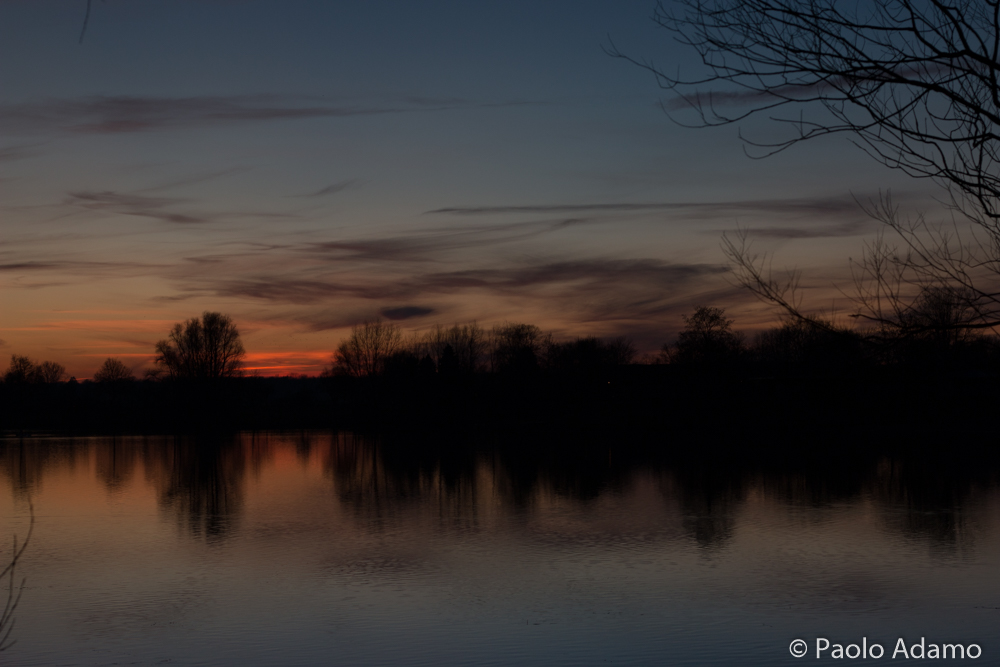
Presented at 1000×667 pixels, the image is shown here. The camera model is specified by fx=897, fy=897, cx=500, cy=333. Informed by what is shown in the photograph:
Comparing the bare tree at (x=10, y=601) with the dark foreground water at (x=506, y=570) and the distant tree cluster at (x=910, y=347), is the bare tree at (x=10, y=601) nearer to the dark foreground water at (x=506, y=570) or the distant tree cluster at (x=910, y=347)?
the dark foreground water at (x=506, y=570)

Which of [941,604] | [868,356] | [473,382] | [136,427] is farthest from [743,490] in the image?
[136,427]

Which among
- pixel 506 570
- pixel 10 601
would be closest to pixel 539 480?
pixel 506 570

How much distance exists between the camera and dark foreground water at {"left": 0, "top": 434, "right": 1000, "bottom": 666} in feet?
34.3

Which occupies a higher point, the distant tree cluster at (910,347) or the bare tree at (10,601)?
the distant tree cluster at (910,347)

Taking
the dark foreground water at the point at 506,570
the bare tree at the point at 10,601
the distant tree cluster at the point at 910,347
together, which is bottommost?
the dark foreground water at the point at 506,570

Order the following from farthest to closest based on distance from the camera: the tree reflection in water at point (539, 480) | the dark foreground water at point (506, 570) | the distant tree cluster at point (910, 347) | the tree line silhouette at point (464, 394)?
the tree line silhouette at point (464, 394) < the tree reflection in water at point (539, 480) < the dark foreground water at point (506, 570) < the distant tree cluster at point (910, 347)

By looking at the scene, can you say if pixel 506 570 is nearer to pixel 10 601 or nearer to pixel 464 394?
pixel 10 601

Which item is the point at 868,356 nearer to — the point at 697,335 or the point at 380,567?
the point at 380,567

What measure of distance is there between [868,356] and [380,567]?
1175 centimetres

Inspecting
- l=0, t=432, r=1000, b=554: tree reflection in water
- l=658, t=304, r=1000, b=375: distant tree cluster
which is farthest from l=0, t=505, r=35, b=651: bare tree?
l=0, t=432, r=1000, b=554: tree reflection in water

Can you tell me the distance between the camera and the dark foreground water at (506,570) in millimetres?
10469

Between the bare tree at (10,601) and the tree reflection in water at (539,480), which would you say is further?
the tree reflection in water at (539,480)

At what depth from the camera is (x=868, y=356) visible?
4059 millimetres

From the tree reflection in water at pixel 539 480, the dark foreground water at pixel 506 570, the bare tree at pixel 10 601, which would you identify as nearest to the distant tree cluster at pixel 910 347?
the bare tree at pixel 10 601
